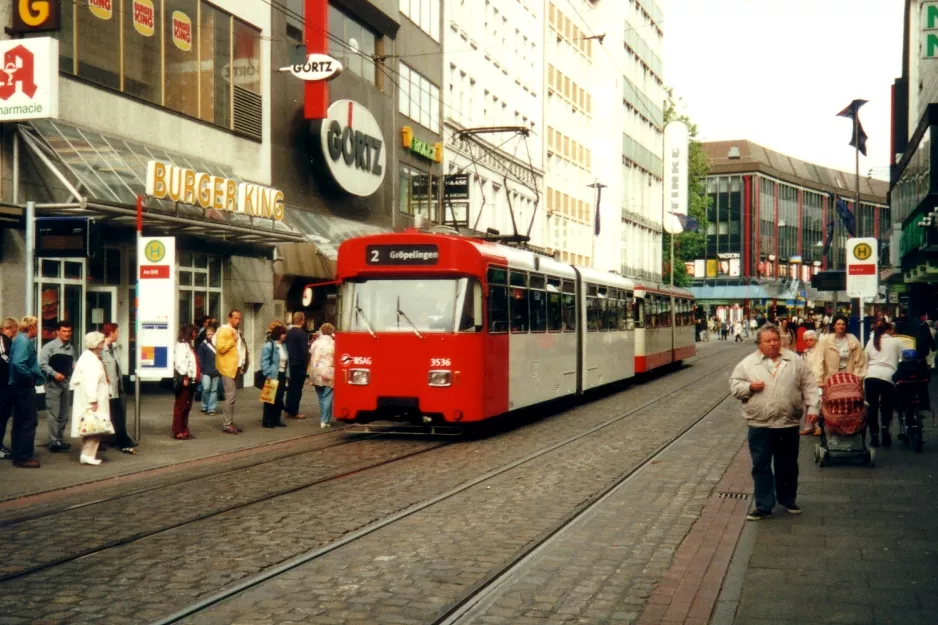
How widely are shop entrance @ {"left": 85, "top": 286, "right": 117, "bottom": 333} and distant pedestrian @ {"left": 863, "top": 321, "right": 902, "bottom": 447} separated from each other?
14.6 meters

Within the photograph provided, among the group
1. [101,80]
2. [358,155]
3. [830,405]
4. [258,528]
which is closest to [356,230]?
[358,155]

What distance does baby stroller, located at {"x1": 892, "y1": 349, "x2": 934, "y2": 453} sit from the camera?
15445 millimetres

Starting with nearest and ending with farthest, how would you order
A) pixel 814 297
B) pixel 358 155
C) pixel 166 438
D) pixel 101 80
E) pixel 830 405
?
pixel 830 405, pixel 166 438, pixel 101 80, pixel 358 155, pixel 814 297

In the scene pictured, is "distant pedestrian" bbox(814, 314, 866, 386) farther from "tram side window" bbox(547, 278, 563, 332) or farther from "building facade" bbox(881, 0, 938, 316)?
"building facade" bbox(881, 0, 938, 316)

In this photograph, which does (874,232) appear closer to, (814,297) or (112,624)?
(814,297)

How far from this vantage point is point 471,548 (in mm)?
8898

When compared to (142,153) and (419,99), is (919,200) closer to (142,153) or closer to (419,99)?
(419,99)

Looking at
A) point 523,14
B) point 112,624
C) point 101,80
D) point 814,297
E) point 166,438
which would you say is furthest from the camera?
point 814,297

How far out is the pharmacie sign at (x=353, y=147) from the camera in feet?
105

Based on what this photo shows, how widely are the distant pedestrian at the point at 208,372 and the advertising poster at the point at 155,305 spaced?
4.93 m

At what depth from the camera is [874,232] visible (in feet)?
465

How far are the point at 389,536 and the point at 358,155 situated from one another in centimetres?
2588

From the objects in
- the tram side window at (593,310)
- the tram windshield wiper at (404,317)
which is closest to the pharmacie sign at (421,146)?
the tram side window at (593,310)

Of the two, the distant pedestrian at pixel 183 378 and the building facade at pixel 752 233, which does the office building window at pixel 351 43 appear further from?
the building facade at pixel 752 233
